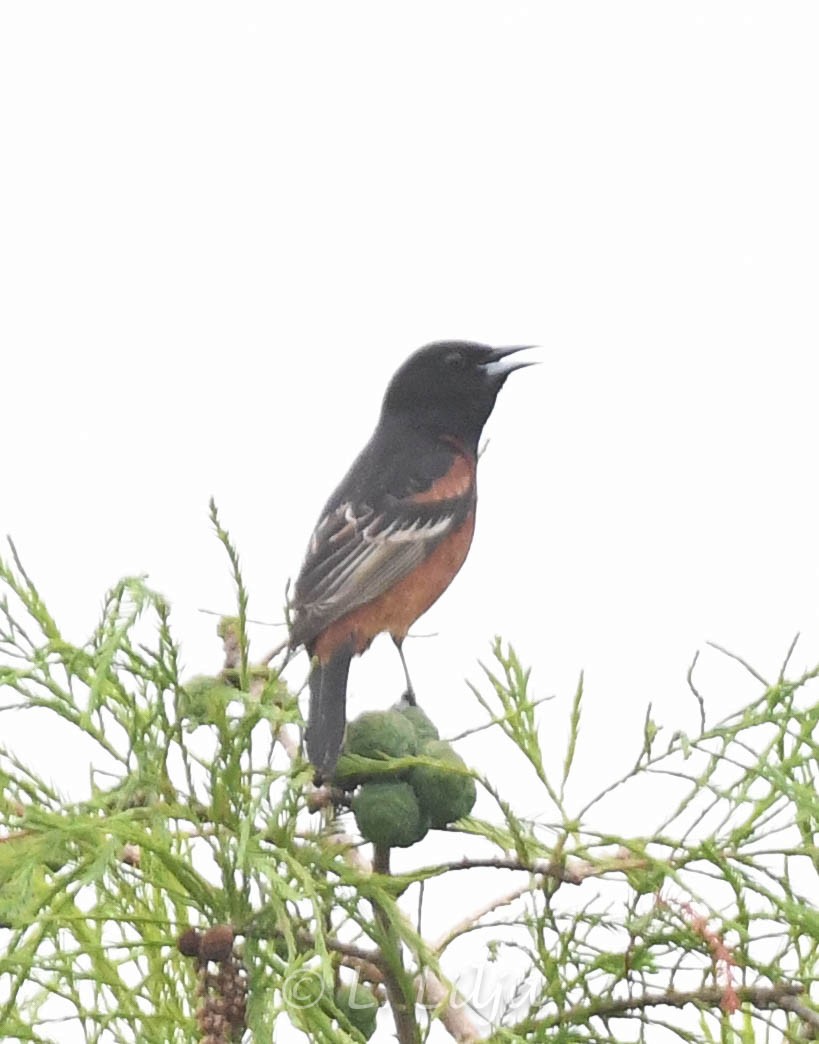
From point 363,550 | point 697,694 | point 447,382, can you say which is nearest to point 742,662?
point 697,694

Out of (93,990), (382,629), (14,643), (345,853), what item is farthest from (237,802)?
(382,629)

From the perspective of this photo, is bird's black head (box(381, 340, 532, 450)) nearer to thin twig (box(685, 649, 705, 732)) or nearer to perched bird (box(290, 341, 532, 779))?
perched bird (box(290, 341, 532, 779))

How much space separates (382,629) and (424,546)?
0.32 metres

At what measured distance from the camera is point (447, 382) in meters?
4.88

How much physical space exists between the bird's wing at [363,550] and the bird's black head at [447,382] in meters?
0.31

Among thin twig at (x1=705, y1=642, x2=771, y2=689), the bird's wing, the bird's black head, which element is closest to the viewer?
thin twig at (x1=705, y1=642, x2=771, y2=689)

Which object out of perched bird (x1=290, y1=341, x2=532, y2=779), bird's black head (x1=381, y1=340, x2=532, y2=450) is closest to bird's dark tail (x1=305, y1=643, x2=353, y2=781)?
perched bird (x1=290, y1=341, x2=532, y2=779)

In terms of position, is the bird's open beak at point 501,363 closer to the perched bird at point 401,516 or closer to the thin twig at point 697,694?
the perched bird at point 401,516

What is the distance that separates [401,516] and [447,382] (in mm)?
677

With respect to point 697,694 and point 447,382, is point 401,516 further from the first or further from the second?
point 697,694

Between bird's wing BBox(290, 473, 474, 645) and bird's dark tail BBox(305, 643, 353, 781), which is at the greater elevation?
bird's wing BBox(290, 473, 474, 645)

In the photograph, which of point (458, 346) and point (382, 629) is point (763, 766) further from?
point (458, 346)

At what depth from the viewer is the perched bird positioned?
3891 mm

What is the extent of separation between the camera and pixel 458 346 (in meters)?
4.83
